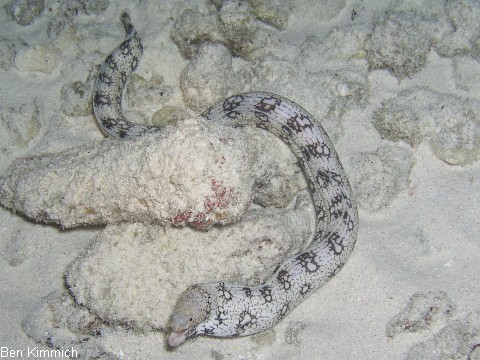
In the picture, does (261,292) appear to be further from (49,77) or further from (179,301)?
(49,77)

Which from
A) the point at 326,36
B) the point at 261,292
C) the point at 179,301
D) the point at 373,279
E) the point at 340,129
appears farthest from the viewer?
the point at 326,36

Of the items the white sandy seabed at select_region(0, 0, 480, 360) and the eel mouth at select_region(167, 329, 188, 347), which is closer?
the eel mouth at select_region(167, 329, 188, 347)

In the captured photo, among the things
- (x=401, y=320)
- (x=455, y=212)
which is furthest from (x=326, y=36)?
(x=401, y=320)

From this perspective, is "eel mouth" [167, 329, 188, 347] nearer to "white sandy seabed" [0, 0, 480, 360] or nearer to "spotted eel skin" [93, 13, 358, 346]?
"spotted eel skin" [93, 13, 358, 346]

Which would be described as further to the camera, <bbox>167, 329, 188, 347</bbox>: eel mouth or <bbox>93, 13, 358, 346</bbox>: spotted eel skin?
<bbox>93, 13, 358, 346</bbox>: spotted eel skin

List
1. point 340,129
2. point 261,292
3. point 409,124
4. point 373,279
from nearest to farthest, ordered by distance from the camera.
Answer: point 261,292 → point 373,279 → point 409,124 → point 340,129

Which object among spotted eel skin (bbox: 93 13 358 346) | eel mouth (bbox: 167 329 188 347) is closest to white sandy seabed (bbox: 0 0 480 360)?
spotted eel skin (bbox: 93 13 358 346)
